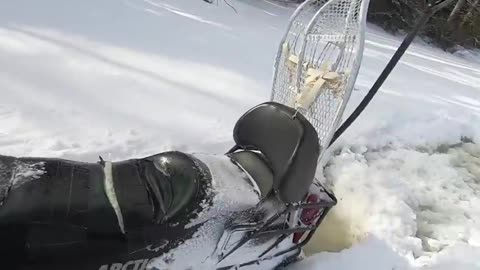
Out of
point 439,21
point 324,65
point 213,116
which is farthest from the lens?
point 439,21

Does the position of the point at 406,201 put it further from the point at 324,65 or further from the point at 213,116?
the point at 213,116

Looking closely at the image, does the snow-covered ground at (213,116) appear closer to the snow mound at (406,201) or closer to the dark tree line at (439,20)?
the snow mound at (406,201)

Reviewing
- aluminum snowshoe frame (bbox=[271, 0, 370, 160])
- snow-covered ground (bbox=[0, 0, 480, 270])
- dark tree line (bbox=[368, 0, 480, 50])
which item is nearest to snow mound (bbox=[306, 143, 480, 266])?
snow-covered ground (bbox=[0, 0, 480, 270])

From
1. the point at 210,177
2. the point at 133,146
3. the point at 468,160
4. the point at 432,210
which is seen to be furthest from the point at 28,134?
the point at 468,160

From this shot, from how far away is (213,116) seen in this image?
3.04 meters

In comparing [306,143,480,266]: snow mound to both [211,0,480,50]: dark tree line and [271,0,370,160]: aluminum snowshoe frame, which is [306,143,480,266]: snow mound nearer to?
[271,0,370,160]: aluminum snowshoe frame

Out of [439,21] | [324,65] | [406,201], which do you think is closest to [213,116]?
[324,65]

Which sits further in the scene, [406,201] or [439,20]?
[439,20]

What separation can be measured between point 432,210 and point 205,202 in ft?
4.73

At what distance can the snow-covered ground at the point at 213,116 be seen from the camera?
238 centimetres

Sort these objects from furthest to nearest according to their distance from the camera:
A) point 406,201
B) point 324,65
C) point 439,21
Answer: point 439,21
point 406,201
point 324,65

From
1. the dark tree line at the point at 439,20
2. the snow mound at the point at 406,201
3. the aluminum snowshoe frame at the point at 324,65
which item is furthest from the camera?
the dark tree line at the point at 439,20

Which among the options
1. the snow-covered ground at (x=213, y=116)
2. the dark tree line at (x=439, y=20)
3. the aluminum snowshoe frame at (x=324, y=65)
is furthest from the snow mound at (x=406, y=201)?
the dark tree line at (x=439, y=20)

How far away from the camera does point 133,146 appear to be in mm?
2541
